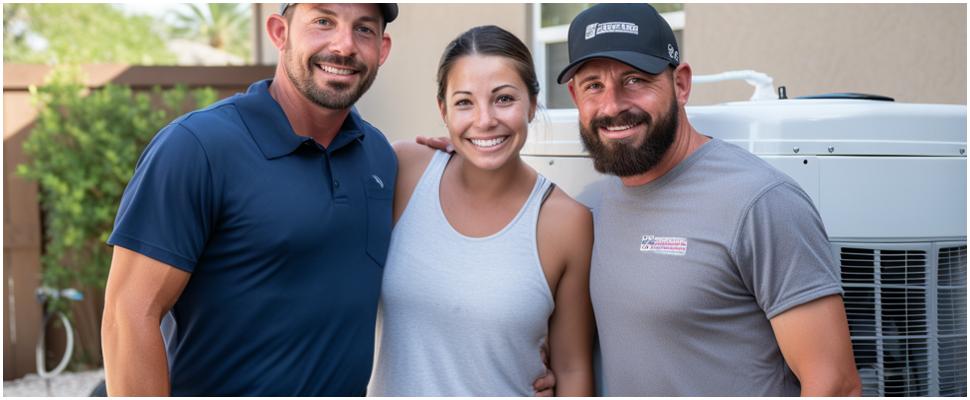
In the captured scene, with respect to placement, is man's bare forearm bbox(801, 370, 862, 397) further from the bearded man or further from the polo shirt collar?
the polo shirt collar

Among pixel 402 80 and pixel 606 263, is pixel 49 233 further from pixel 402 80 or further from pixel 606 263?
pixel 606 263

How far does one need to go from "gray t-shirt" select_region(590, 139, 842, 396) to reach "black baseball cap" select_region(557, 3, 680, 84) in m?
0.23

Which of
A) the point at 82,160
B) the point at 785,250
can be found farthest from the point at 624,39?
the point at 82,160

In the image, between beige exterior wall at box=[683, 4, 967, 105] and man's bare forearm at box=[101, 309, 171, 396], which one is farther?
beige exterior wall at box=[683, 4, 967, 105]

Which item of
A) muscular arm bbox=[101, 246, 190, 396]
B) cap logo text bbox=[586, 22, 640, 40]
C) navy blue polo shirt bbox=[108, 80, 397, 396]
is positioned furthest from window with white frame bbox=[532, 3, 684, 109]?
muscular arm bbox=[101, 246, 190, 396]

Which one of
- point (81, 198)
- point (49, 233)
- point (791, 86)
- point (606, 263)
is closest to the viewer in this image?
point (606, 263)

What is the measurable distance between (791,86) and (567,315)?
7.30 feet

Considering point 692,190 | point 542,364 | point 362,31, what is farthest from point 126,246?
point 692,190

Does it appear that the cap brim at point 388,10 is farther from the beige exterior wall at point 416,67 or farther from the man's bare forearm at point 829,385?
the beige exterior wall at point 416,67

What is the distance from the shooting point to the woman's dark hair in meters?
2.30

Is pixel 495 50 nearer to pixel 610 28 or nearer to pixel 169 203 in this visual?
pixel 610 28

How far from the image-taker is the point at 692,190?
6.72 ft

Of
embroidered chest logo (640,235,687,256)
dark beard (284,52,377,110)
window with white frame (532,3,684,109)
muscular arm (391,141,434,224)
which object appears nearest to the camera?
embroidered chest logo (640,235,687,256)

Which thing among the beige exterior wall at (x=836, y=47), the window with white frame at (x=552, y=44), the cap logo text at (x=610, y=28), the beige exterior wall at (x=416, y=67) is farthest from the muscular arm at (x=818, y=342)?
the beige exterior wall at (x=416, y=67)
